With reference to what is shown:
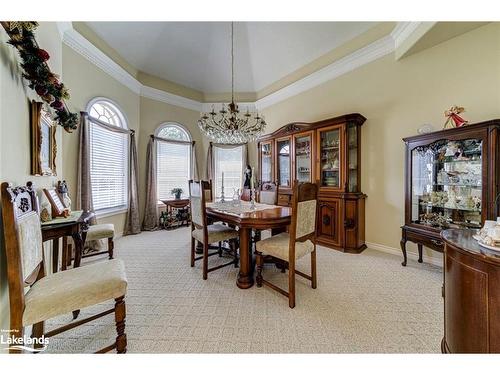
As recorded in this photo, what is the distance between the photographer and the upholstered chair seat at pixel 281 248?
78.5 inches

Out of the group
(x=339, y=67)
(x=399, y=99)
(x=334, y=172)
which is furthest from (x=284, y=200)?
(x=339, y=67)

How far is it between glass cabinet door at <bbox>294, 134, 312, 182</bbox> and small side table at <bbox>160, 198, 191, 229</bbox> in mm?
2766

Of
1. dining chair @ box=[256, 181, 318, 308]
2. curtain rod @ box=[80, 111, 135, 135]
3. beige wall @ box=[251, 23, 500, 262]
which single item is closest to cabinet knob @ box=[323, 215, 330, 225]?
beige wall @ box=[251, 23, 500, 262]

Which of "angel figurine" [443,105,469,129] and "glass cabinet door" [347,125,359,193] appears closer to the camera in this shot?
"angel figurine" [443,105,469,129]

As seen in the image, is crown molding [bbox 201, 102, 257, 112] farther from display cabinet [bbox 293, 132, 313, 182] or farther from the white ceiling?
display cabinet [bbox 293, 132, 313, 182]

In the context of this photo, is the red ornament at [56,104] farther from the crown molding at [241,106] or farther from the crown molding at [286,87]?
the crown molding at [241,106]

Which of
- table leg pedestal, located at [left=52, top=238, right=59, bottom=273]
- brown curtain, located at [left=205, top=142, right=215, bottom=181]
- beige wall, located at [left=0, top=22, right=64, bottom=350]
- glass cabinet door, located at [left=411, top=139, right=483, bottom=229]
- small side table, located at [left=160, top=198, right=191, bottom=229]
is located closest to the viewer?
beige wall, located at [left=0, top=22, right=64, bottom=350]

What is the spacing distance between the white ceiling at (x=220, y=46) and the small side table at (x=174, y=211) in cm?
305

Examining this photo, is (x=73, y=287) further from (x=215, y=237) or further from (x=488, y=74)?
(x=488, y=74)

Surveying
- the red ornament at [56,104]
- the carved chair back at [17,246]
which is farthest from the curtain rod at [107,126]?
the carved chair back at [17,246]

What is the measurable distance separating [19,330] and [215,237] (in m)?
1.64

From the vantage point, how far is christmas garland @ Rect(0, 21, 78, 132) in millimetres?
1363

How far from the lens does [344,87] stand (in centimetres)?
373
